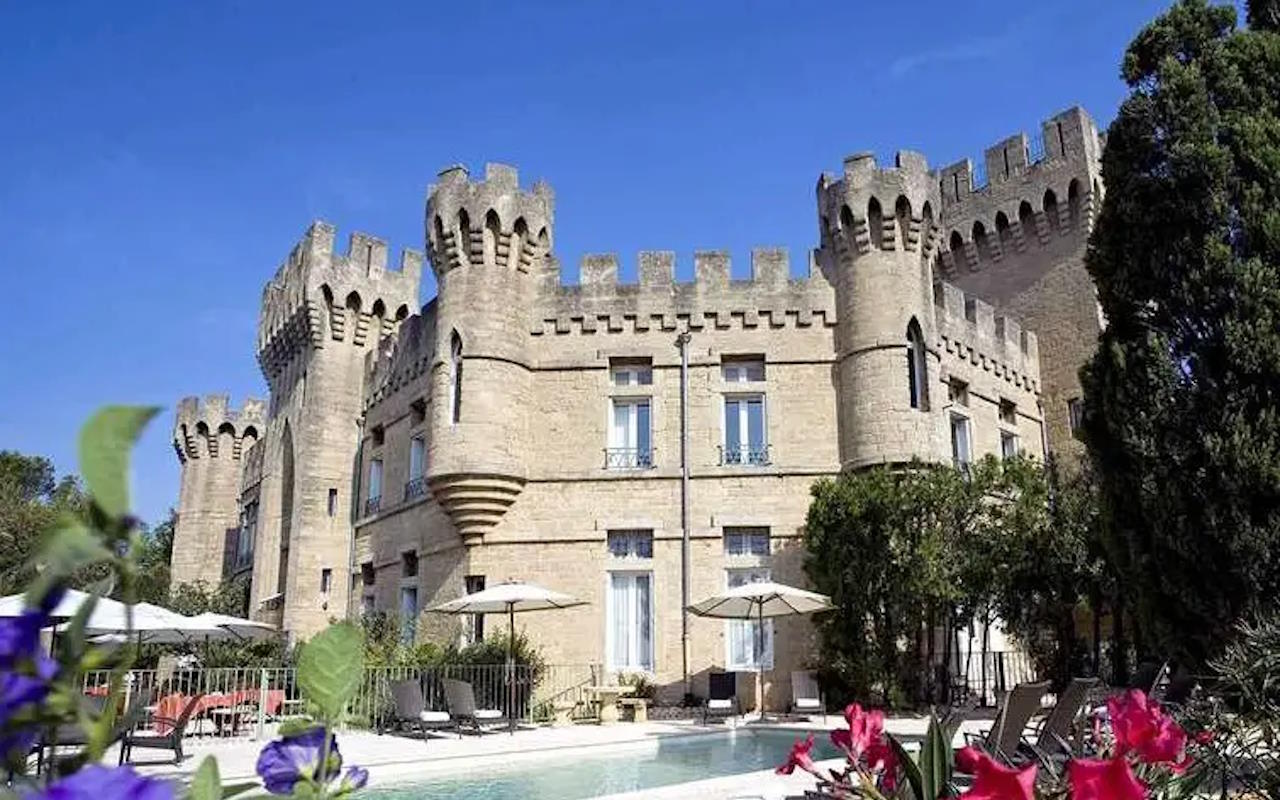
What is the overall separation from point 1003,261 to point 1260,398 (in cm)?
1784

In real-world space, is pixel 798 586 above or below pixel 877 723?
above

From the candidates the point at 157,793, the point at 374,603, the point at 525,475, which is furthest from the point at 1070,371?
the point at 157,793

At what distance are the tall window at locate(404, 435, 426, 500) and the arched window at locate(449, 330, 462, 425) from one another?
231 cm

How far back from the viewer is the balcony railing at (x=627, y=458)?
1983 centimetres

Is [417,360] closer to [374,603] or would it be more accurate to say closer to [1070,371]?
[374,603]

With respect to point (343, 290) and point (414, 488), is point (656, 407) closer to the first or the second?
point (414, 488)

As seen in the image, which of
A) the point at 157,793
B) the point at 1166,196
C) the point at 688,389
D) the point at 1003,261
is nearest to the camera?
the point at 157,793

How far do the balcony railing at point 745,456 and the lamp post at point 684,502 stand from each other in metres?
0.78

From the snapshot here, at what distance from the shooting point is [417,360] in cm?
2219

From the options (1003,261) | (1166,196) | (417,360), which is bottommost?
(1166,196)

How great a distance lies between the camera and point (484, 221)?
20156 mm

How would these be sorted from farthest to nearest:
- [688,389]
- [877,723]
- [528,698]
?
[688,389], [528,698], [877,723]

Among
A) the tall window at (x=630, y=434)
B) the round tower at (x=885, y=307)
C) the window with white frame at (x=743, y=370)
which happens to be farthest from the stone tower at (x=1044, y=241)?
the tall window at (x=630, y=434)

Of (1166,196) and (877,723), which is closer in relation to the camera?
(877,723)
